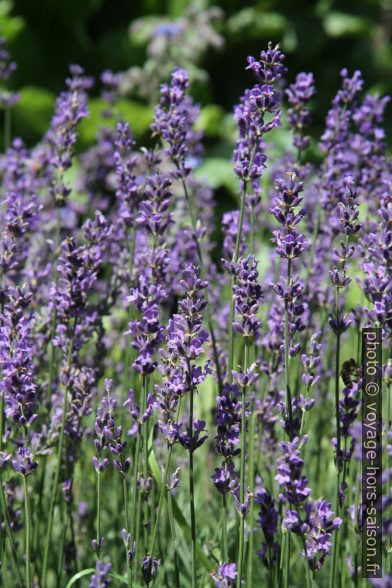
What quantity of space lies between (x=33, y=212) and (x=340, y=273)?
92 centimetres

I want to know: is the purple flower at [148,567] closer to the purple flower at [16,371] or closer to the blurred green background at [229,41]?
the purple flower at [16,371]

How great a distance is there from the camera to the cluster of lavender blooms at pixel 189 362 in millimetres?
1873

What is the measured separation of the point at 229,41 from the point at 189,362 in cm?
967

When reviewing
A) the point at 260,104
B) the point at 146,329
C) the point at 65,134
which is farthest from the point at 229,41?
the point at 146,329

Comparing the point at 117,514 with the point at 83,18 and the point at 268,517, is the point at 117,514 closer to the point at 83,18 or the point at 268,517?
the point at 268,517

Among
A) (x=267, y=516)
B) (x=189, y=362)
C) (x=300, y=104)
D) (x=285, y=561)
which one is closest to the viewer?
(x=189, y=362)

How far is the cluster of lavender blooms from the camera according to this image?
187 cm

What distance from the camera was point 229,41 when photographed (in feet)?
35.6

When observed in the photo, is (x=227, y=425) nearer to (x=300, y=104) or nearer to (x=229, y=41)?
(x=300, y=104)

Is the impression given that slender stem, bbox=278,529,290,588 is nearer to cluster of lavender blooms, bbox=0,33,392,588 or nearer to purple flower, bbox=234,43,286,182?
cluster of lavender blooms, bbox=0,33,392,588

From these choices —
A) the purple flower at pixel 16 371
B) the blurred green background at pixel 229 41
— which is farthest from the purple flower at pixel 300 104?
the blurred green background at pixel 229 41

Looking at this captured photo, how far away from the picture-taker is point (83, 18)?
11.2 meters

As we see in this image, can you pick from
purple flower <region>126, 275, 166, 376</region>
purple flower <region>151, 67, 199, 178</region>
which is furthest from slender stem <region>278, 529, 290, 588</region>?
purple flower <region>151, 67, 199, 178</region>

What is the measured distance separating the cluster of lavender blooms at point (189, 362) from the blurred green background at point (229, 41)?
6988mm
